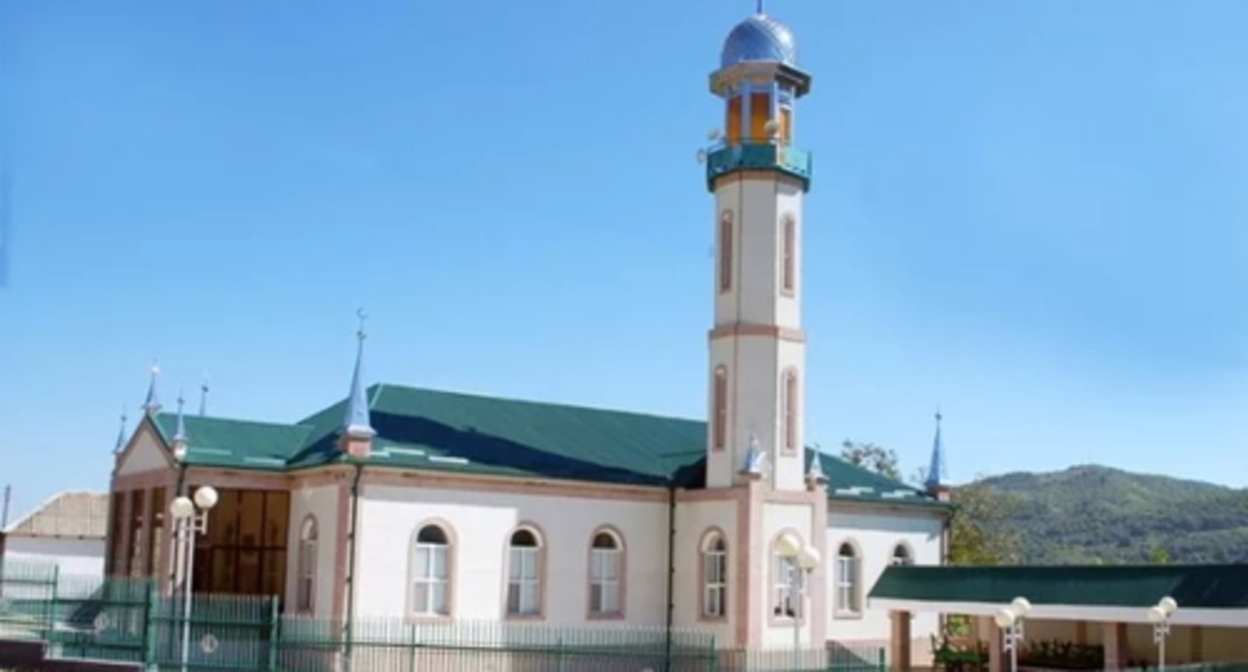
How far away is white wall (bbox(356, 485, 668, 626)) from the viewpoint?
28.7 metres

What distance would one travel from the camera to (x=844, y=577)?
35.8m

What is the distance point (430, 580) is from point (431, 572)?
17 centimetres

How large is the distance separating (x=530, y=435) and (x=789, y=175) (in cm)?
906

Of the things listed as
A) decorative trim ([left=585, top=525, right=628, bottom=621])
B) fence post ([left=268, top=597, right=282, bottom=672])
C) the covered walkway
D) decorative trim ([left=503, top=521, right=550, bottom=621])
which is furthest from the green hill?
fence post ([left=268, top=597, right=282, bottom=672])

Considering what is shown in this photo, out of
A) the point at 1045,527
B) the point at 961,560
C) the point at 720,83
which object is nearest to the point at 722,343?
the point at 720,83

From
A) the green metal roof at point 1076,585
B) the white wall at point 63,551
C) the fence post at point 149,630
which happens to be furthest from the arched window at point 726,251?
the white wall at point 63,551

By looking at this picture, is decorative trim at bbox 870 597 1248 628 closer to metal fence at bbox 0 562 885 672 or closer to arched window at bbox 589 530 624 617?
metal fence at bbox 0 562 885 672

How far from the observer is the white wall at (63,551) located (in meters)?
53.7

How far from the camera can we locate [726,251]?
109 ft

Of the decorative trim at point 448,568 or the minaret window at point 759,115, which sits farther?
the minaret window at point 759,115

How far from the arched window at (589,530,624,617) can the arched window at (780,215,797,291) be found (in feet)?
24.2

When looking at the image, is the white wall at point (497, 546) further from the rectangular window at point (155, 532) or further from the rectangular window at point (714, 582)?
the rectangular window at point (155, 532)

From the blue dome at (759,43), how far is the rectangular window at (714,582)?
1219 cm

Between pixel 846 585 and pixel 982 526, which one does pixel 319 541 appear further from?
pixel 982 526
